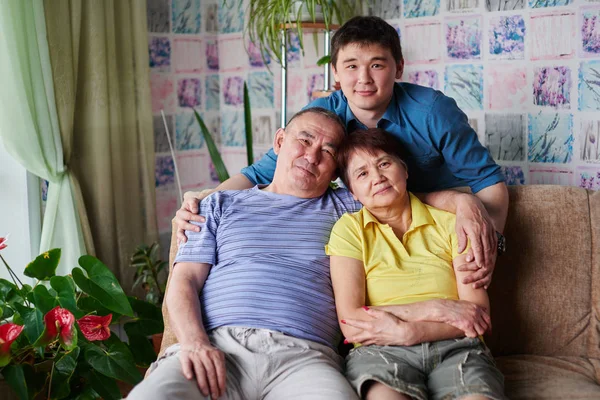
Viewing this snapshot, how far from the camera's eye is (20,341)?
7.35ft

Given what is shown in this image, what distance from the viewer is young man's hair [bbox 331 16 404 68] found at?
2.12 meters

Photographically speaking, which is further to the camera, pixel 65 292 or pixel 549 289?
pixel 65 292

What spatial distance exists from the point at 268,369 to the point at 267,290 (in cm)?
22

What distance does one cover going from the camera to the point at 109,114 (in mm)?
3240

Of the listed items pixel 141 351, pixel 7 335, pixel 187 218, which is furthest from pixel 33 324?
pixel 187 218

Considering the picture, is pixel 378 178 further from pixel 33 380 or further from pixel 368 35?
pixel 33 380

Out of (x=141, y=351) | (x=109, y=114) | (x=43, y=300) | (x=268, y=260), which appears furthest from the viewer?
(x=109, y=114)

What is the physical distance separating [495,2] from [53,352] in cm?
217

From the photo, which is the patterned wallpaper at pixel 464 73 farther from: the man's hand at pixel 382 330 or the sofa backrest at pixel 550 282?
the man's hand at pixel 382 330

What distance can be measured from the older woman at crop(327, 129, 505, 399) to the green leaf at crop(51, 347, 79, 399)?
854mm

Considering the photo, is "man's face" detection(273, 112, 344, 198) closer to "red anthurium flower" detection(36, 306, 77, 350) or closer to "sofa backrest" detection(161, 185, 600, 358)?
"sofa backrest" detection(161, 185, 600, 358)

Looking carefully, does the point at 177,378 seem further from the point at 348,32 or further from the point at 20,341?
the point at 348,32

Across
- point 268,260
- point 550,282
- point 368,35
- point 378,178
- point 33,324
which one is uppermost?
point 368,35

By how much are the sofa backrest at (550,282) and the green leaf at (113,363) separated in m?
0.15
